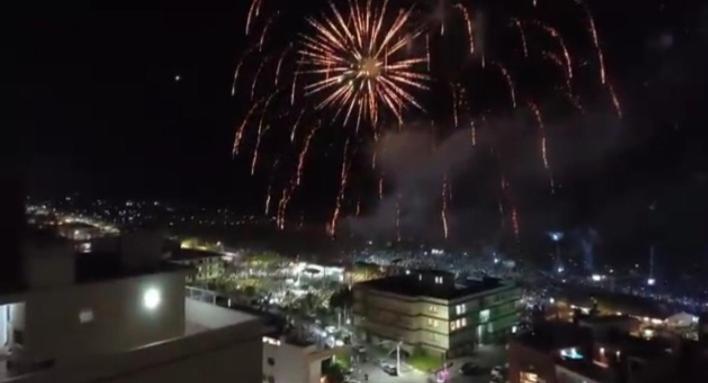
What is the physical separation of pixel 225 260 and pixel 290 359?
9.01 meters

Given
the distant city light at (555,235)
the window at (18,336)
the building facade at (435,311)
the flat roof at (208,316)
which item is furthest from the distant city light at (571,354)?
the distant city light at (555,235)

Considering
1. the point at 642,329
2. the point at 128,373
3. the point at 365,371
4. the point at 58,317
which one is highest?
the point at 58,317

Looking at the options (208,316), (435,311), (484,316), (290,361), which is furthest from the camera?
(484,316)

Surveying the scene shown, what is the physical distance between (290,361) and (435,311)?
4.46 metres

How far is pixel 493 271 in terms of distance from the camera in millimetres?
18625

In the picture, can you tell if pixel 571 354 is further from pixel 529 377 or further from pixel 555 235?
pixel 555 235

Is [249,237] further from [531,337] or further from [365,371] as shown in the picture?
[531,337]

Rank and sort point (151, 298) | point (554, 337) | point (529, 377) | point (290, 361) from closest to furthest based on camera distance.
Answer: point (151, 298) → point (529, 377) → point (290, 361) → point (554, 337)

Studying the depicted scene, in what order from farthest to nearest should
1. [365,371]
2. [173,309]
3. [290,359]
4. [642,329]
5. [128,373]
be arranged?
[365,371] → [642,329] → [290,359] → [173,309] → [128,373]

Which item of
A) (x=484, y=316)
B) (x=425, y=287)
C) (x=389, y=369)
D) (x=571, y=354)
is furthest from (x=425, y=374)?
(x=571, y=354)

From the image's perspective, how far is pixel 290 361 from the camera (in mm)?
7387

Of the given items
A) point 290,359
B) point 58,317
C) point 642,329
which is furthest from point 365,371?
point 58,317

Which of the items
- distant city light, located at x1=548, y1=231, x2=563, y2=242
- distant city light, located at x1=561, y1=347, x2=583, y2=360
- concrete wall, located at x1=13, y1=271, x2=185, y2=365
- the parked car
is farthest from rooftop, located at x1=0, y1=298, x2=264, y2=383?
distant city light, located at x1=548, y1=231, x2=563, y2=242

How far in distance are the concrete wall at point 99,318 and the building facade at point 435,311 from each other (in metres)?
9.04
